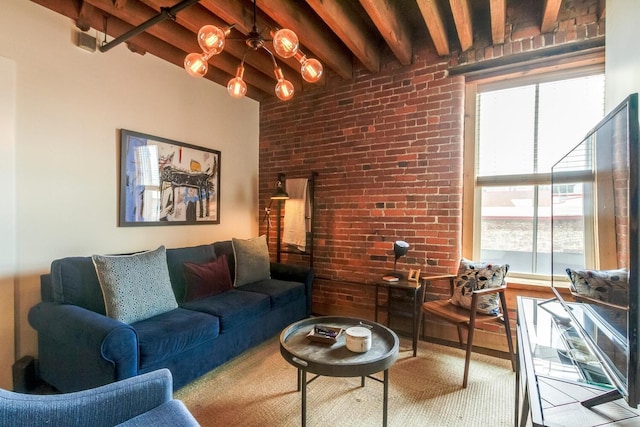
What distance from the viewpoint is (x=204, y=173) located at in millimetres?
3342

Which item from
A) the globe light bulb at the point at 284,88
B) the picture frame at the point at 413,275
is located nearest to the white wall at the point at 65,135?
the globe light bulb at the point at 284,88

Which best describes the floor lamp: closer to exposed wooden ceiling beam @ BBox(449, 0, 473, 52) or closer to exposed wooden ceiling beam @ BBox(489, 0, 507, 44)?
exposed wooden ceiling beam @ BBox(449, 0, 473, 52)

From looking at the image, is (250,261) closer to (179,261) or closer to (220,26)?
(179,261)

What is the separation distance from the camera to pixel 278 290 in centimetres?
289

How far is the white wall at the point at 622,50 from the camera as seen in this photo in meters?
1.50

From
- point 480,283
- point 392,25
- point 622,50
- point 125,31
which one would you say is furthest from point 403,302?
point 125,31

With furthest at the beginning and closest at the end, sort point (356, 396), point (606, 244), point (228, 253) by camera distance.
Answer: point (228, 253) < point (356, 396) < point (606, 244)

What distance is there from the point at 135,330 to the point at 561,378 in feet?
7.06

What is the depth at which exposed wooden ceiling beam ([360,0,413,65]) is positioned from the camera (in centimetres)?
228

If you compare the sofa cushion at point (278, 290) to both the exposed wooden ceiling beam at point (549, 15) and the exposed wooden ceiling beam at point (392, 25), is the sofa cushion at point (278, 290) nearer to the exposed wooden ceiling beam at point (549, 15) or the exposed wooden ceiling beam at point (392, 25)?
the exposed wooden ceiling beam at point (392, 25)

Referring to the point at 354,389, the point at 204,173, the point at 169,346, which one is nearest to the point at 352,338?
the point at 354,389

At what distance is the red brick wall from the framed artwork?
0.95m

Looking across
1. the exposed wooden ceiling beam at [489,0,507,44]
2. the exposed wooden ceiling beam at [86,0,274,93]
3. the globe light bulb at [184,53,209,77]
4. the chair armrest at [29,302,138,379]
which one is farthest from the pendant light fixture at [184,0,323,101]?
the chair armrest at [29,302,138,379]

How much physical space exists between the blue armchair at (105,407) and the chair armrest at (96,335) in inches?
22.7
